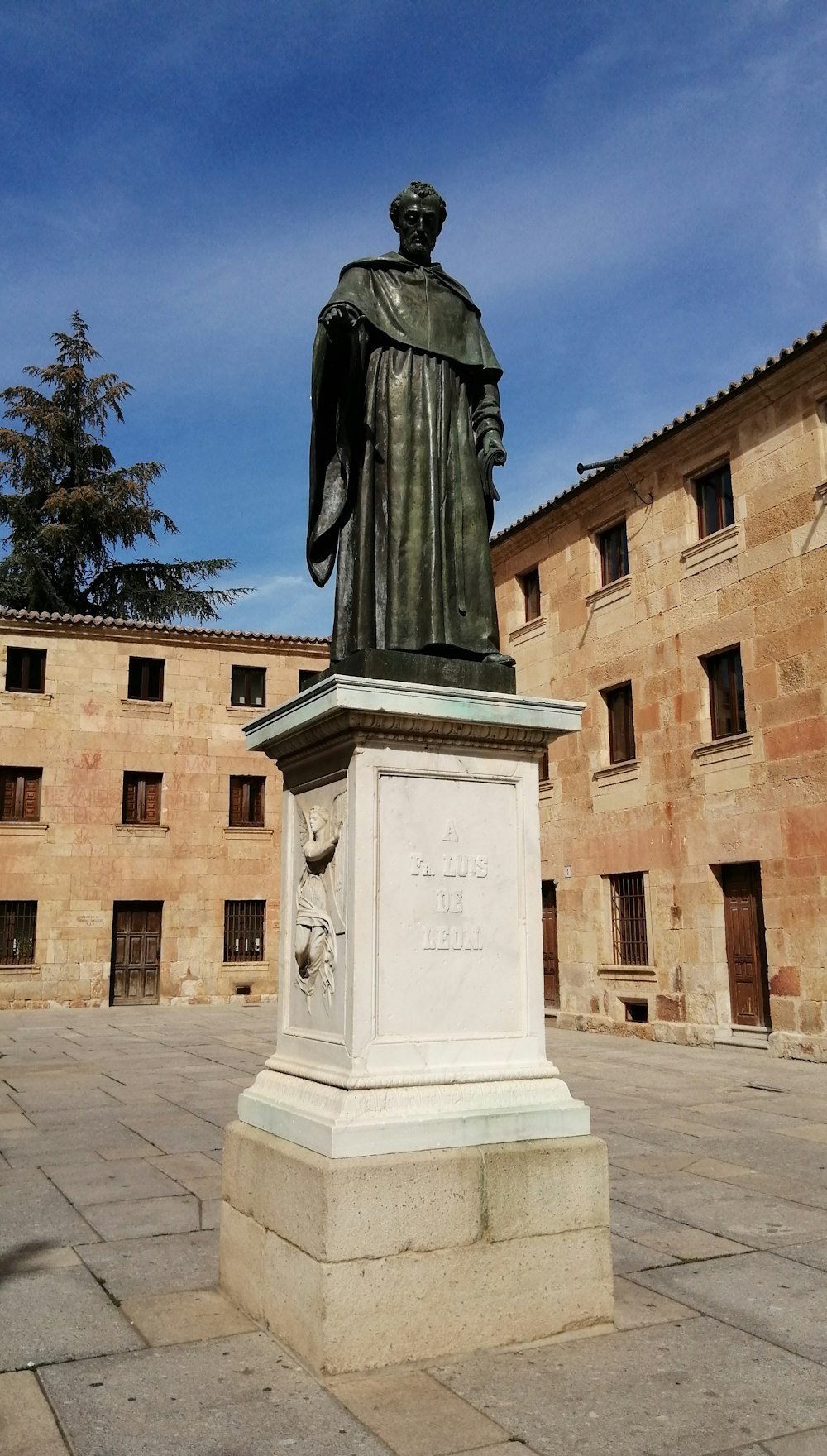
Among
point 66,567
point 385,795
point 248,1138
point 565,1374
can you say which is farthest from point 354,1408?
point 66,567

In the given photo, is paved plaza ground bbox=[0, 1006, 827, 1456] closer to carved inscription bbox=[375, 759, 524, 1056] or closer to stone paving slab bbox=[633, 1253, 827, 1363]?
stone paving slab bbox=[633, 1253, 827, 1363]

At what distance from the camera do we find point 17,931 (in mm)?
22953

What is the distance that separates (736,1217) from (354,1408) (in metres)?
3.10

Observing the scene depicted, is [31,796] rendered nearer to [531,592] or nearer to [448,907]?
[531,592]

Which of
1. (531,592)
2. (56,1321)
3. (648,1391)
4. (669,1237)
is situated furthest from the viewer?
(531,592)

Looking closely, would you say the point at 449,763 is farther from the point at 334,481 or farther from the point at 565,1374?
the point at 565,1374

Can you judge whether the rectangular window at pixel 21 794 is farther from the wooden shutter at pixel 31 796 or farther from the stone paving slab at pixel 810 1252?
the stone paving slab at pixel 810 1252

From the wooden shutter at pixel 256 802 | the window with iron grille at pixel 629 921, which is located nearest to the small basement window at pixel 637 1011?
the window with iron grille at pixel 629 921

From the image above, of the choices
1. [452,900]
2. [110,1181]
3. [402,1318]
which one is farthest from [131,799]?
[402,1318]

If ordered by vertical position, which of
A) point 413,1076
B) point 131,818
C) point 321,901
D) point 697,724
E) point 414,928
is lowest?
point 413,1076

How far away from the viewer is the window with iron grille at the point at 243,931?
81.5 feet

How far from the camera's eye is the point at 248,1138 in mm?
3979

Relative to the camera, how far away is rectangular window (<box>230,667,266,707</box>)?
85.6 ft

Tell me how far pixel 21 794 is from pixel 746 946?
15790 mm
